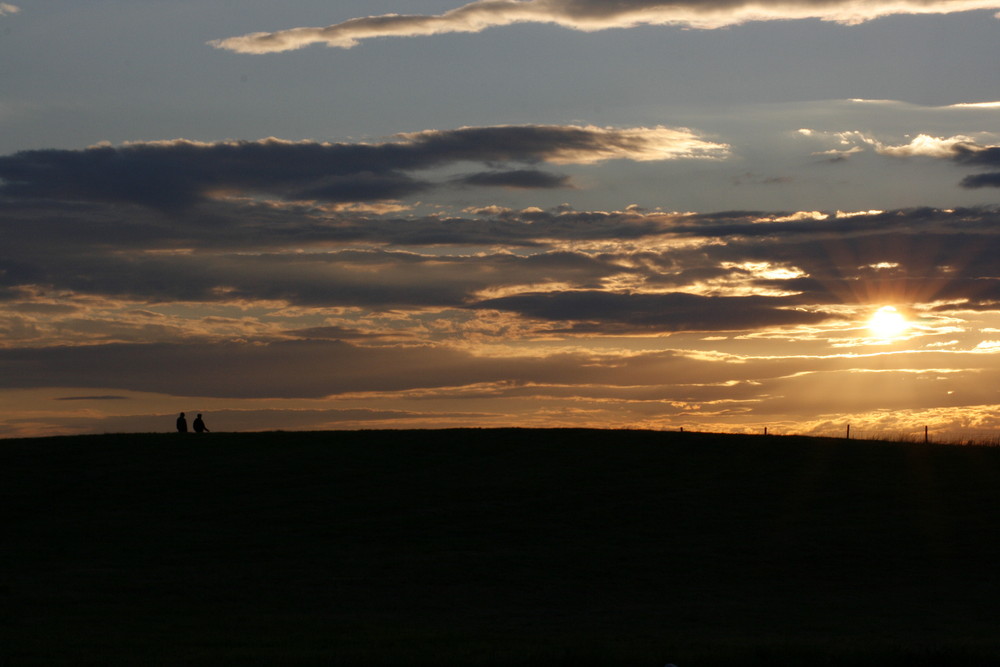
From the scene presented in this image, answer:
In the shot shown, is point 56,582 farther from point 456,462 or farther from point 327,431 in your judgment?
point 327,431

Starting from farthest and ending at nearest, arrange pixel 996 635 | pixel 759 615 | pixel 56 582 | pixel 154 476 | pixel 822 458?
pixel 822 458 < pixel 154 476 < pixel 56 582 < pixel 759 615 < pixel 996 635

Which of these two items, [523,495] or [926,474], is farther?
[926,474]

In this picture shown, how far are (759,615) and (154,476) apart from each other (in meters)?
28.6

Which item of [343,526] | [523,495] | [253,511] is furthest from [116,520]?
[523,495]

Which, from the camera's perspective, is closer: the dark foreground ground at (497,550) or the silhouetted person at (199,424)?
the dark foreground ground at (497,550)

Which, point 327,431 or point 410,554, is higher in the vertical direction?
point 327,431

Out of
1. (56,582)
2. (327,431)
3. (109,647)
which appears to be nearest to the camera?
(109,647)

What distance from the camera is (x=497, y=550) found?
3519 cm

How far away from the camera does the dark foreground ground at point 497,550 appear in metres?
22.6

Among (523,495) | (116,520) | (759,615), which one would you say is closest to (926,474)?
(523,495)

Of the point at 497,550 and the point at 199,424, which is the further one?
the point at 199,424

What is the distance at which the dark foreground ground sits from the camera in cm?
2261

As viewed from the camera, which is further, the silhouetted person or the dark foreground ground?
the silhouetted person

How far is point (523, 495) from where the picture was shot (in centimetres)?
4303
